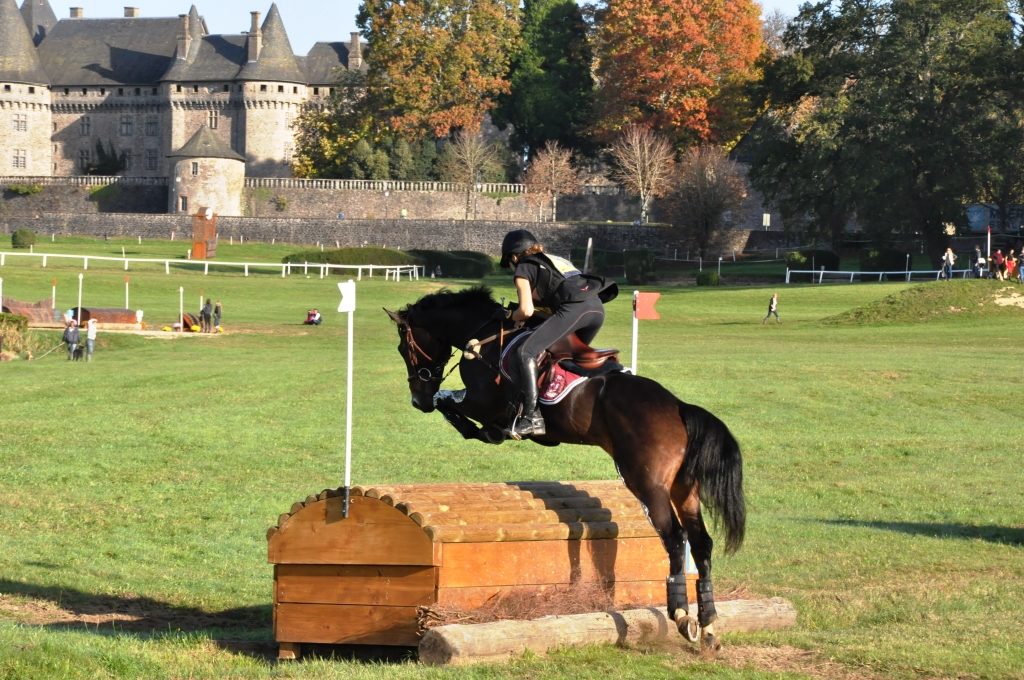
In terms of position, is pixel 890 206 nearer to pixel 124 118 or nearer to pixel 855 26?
pixel 855 26

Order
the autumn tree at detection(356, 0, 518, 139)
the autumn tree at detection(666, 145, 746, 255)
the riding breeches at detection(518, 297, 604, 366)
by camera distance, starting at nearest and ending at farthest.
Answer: the riding breeches at detection(518, 297, 604, 366), the autumn tree at detection(666, 145, 746, 255), the autumn tree at detection(356, 0, 518, 139)

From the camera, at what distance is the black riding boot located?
39.9 ft

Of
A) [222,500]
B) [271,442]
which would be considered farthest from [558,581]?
[271,442]

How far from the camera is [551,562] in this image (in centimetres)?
1186

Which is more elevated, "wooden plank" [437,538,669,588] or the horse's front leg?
the horse's front leg

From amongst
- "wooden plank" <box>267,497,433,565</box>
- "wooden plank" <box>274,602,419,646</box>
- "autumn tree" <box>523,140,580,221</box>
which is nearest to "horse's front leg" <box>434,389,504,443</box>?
"wooden plank" <box>267,497,433,565</box>

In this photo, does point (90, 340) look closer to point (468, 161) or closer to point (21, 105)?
point (468, 161)

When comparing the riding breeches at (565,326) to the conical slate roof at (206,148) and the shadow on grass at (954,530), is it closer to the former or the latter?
the shadow on grass at (954,530)

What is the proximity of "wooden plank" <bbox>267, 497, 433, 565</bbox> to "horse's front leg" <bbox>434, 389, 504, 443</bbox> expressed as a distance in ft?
4.95

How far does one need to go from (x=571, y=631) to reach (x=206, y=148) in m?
127

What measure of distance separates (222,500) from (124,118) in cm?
13943

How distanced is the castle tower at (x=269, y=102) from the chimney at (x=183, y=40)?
26.8 feet

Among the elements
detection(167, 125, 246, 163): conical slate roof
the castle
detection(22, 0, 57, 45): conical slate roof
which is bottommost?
detection(167, 125, 246, 163): conical slate roof

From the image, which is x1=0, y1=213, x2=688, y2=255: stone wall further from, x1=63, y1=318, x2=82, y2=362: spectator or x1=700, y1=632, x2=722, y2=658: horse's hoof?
x1=700, y1=632, x2=722, y2=658: horse's hoof
